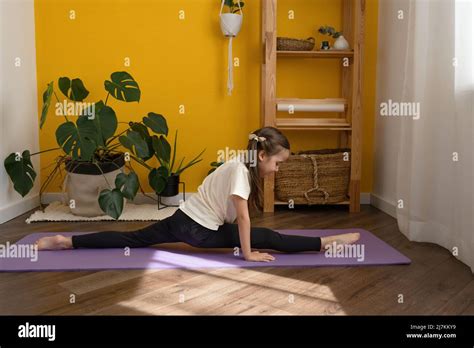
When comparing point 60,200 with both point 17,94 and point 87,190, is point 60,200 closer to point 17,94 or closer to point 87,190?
point 87,190

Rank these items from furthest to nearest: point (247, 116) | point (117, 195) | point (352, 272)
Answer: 1. point (247, 116)
2. point (117, 195)
3. point (352, 272)

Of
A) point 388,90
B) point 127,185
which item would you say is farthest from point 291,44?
point 127,185

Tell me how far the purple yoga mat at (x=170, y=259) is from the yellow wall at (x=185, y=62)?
58.1 inches

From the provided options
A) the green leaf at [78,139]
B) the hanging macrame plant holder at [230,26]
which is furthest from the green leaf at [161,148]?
the hanging macrame plant holder at [230,26]

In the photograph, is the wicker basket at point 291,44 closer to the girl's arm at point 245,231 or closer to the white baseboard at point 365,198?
the white baseboard at point 365,198

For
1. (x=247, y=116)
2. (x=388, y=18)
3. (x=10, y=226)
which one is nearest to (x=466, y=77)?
(x=388, y=18)

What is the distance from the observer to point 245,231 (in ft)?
8.29

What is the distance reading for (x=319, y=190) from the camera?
3861 mm

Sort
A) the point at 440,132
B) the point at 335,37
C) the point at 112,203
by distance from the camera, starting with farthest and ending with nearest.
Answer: the point at 335,37 → the point at 112,203 → the point at 440,132

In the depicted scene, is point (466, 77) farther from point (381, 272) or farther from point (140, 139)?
point (140, 139)

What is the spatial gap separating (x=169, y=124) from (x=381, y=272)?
217 centimetres

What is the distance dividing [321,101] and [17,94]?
6.78ft

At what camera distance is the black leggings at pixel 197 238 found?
265cm

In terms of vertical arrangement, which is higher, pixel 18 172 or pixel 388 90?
pixel 388 90
